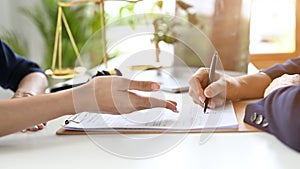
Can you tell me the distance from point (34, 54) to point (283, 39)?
1.49 metres

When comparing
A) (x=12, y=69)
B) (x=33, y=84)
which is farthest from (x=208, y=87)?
(x=12, y=69)

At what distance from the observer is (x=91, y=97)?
→ 819 millimetres

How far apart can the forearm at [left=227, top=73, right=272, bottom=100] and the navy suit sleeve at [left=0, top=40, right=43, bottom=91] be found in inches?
21.8

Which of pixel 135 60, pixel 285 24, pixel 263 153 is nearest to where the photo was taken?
pixel 263 153

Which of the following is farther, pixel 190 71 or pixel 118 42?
pixel 190 71

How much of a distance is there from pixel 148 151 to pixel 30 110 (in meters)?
0.23

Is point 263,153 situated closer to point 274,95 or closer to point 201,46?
point 274,95

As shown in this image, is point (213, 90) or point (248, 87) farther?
point (248, 87)

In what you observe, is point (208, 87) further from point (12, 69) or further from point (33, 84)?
point (12, 69)

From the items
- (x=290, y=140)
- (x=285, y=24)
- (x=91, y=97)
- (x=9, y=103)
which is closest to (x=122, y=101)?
(x=91, y=97)

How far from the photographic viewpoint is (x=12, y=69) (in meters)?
1.25

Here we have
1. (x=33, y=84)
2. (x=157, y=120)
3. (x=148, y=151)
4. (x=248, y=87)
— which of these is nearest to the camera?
(x=148, y=151)

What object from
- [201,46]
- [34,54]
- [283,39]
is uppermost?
[201,46]

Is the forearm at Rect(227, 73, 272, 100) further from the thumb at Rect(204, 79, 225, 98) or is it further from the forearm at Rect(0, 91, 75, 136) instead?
the forearm at Rect(0, 91, 75, 136)
